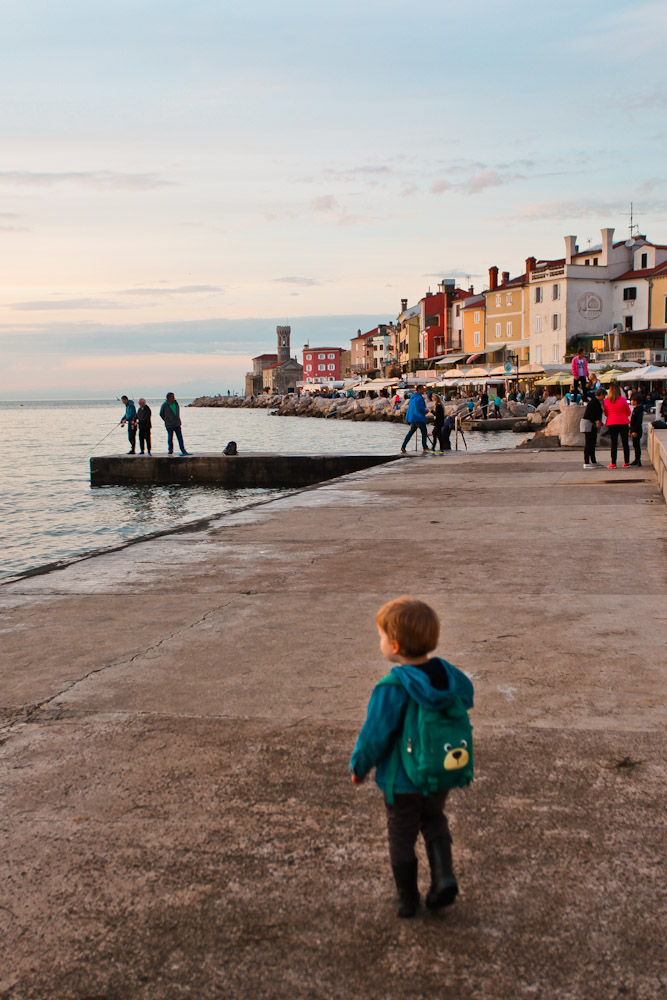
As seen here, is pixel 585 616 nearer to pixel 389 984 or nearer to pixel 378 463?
pixel 389 984

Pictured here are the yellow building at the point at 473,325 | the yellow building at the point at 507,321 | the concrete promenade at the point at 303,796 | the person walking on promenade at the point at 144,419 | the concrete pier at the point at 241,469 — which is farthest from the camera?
the yellow building at the point at 473,325

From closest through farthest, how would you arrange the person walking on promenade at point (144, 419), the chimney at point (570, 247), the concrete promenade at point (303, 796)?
1. the concrete promenade at point (303, 796)
2. the person walking on promenade at point (144, 419)
3. the chimney at point (570, 247)

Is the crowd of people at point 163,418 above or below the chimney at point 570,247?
below

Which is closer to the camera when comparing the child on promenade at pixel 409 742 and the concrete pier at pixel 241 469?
the child on promenade at pixel 409 742

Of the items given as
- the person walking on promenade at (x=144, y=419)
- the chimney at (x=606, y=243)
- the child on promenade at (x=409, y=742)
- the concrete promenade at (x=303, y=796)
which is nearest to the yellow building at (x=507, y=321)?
the chimney at (x=606, y=243)

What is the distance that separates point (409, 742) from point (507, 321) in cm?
7550

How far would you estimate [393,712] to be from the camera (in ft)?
7.89

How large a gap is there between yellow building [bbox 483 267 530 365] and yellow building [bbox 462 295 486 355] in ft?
9.07

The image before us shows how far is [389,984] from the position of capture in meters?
2.17

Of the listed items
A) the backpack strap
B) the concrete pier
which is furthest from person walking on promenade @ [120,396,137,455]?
the backpack strap

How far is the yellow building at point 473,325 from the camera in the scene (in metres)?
81.1

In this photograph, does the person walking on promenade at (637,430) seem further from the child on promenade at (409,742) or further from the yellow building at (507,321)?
the yellow building at (507,321)

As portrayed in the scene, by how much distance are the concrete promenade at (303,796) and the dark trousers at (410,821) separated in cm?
20

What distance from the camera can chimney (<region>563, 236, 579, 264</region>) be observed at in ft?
224
